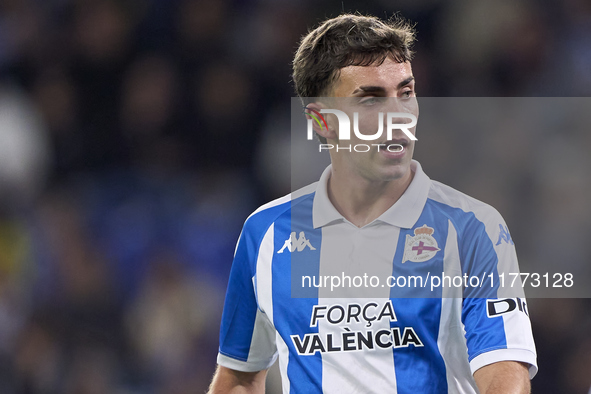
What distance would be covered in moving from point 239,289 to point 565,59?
2.15 metres

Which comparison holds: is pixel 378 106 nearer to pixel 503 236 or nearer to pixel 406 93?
pixel 406 93

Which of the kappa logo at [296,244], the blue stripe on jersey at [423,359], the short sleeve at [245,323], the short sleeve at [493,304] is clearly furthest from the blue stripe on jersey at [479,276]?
the short sleeve at [245,323]

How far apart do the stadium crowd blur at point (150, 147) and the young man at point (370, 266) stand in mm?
1150

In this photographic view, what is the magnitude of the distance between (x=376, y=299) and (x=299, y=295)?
0.89ft

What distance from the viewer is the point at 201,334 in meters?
3.80

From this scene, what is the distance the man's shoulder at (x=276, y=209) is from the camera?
256 centimetres

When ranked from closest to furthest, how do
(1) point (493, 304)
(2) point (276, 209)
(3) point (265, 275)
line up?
(1) point (493, 304)
(3) point (265, 275)
(2) point (276, 209)

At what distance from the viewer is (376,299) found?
7.54 feet

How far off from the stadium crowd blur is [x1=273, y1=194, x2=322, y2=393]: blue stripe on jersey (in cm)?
114

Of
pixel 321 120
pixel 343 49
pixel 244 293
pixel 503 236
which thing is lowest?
pixel 244 293

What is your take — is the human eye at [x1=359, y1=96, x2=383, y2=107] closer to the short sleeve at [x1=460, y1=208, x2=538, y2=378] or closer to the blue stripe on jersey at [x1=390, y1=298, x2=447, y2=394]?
the short sleeve at [x1=460, y1=208, x2=538, y2=378]

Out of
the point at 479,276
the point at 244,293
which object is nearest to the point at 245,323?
the point at 244,293

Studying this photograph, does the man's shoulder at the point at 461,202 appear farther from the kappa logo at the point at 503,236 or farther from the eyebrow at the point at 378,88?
the eyebrow at the point at 378,88

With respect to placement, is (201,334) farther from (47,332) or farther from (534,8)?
(534,8)
